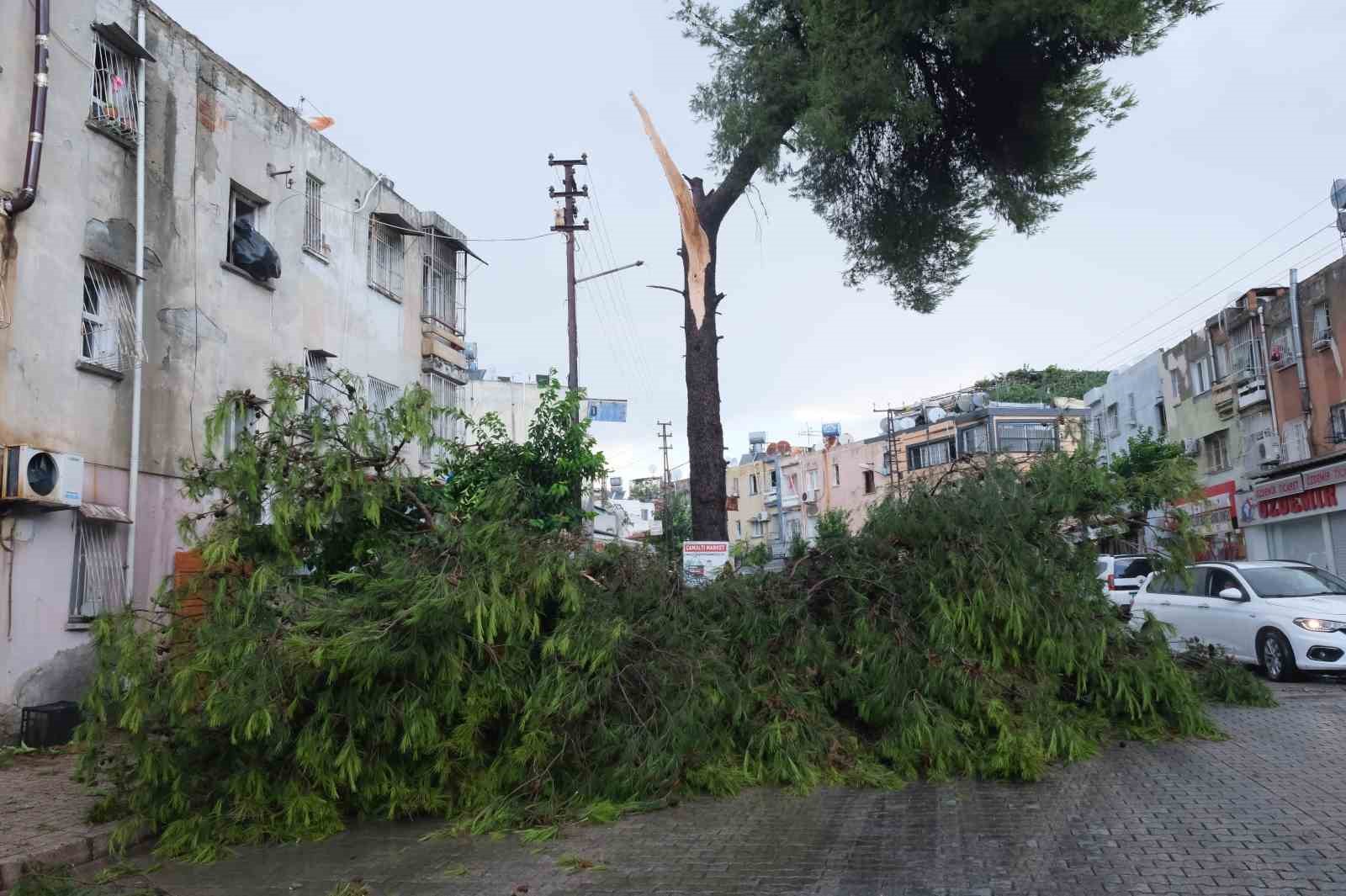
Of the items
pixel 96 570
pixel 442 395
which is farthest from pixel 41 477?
pixel 442 395

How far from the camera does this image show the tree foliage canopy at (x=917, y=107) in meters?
11.9

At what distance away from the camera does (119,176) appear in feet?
44.9

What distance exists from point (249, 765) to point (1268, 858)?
20.6 feet

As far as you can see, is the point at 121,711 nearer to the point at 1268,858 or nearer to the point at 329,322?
the point at 1268,858

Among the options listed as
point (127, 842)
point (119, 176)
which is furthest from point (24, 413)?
point (127, 842)

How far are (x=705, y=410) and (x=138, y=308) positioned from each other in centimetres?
752

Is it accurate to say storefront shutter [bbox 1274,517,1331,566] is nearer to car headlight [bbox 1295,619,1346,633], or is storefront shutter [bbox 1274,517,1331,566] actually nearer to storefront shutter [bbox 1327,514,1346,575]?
storefront shutter [bbox 1327,514,1346,575]

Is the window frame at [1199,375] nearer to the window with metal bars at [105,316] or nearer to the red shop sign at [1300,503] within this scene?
the red shop sign at [1300,503]

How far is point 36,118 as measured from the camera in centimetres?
1187

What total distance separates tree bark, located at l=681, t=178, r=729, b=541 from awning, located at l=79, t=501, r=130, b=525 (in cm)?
716

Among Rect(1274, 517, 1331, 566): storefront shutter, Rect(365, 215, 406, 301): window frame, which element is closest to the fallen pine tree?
Rect(365, 215, 406, 301): window frame

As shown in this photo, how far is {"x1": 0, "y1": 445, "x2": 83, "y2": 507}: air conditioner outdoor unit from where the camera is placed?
11062 mm

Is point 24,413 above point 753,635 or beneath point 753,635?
above

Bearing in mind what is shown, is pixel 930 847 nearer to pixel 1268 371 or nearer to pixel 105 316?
pixel 105 316
